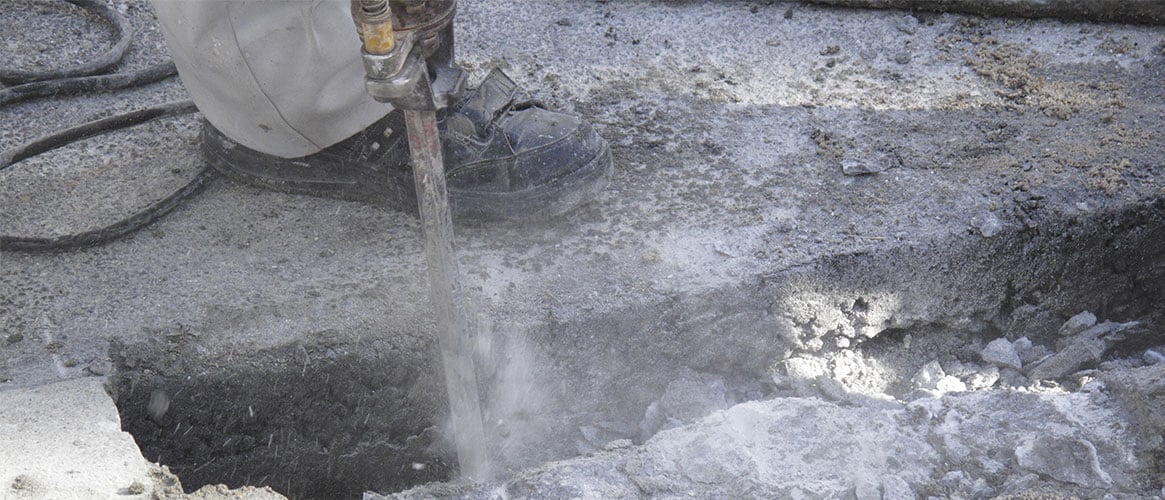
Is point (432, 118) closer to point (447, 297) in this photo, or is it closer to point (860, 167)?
point (447, 297)

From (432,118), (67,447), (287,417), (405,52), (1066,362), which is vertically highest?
(405,52)

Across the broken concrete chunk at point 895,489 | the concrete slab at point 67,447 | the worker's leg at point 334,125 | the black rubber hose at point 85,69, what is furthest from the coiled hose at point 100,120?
the broken concrete chunk at point 895,489

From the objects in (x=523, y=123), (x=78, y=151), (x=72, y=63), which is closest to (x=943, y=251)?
(x=523, y=123)

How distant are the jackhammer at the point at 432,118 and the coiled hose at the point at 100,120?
838 millimetres

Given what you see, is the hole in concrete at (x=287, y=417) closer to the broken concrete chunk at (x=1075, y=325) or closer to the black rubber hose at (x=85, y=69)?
the black rubber hose at (x=85, y=69)

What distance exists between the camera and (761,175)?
2.41m

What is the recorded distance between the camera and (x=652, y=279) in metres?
2.08

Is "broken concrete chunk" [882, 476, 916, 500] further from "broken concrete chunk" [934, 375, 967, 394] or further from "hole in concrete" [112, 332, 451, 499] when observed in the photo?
"hole in concrete" [112, 332, 451, 499]

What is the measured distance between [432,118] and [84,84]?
163 centimetres

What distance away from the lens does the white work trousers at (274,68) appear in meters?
1.97

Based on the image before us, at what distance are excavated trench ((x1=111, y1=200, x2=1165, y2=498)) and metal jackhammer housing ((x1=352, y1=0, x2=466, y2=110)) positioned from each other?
606 mm

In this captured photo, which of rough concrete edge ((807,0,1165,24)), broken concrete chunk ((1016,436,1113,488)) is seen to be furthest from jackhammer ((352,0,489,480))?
rough concrete edge ((807,0,1165,24))

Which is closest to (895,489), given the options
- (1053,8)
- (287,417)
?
Result: (287,417)

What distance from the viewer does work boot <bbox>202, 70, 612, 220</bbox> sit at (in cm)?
220
